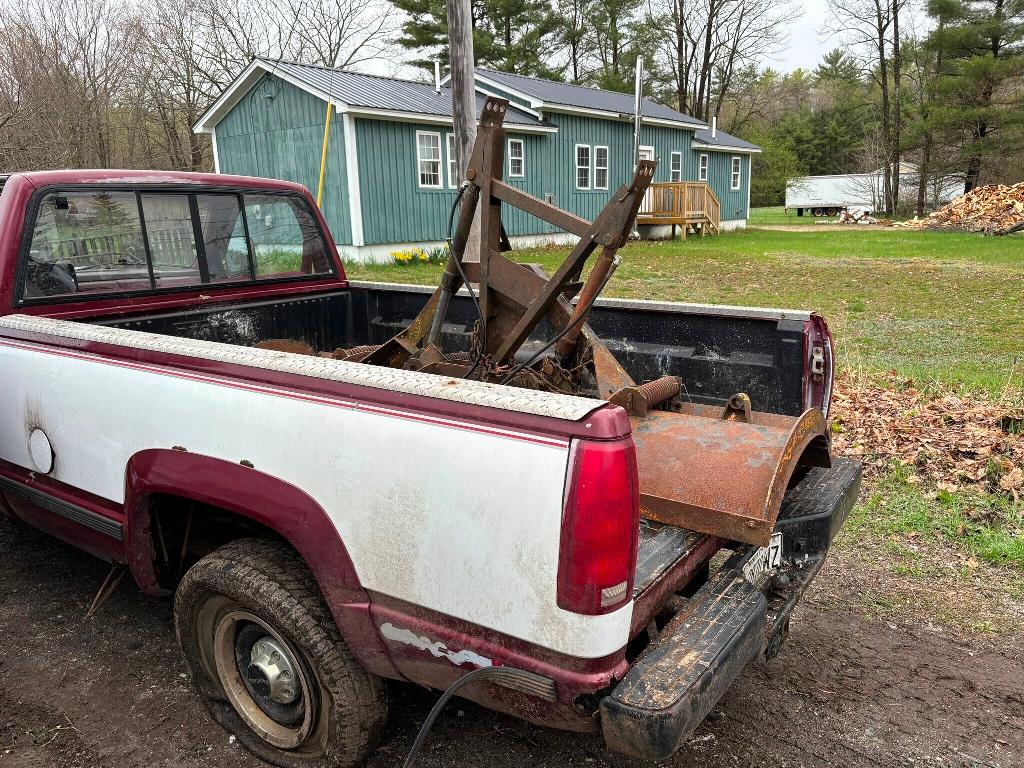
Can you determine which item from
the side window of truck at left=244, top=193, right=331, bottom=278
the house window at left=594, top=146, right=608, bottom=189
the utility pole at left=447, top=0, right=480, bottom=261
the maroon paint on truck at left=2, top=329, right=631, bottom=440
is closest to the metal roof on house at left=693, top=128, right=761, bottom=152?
the house window at left=594, top=146, right=608, bottom=189

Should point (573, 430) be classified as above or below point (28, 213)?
below

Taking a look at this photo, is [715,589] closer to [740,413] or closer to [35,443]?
[740,413]

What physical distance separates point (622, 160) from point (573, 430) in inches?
1029

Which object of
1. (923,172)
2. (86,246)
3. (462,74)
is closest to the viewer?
(86,246)

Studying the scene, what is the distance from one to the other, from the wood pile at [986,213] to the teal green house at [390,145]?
13.0 metres

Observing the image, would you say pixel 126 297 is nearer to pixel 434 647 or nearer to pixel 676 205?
pixel 434 647

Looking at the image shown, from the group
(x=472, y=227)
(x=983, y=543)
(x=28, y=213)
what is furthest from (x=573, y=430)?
(x=983, y=543)

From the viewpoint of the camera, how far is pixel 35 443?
10.3 ft

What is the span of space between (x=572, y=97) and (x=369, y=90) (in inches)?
320

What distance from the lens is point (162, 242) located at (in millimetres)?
4047

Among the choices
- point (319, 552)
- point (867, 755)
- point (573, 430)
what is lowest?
point (867, 755)

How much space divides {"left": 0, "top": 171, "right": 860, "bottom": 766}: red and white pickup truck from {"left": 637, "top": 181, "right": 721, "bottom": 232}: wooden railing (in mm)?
24177

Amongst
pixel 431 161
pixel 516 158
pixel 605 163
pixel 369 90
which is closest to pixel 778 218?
pixel 605 163

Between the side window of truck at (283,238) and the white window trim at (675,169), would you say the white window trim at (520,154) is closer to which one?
the white window trim at (675,169)
